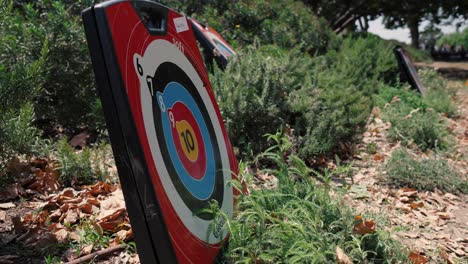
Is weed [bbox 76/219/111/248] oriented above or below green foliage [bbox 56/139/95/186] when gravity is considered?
below

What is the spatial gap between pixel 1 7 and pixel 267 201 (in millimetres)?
1513

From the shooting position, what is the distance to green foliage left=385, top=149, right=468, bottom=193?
3.51 metres

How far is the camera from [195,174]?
6.94ft

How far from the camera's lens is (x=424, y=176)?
3.53 m

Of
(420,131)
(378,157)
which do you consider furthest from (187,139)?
(420,131)

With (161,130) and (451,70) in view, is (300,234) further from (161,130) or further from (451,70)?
(451,70)

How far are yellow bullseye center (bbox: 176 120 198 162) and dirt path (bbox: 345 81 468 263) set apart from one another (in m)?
0.97

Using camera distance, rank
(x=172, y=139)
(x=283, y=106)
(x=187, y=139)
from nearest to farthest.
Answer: (x=172, y=139) < (x=187, y=139) < (x=283, y=106)

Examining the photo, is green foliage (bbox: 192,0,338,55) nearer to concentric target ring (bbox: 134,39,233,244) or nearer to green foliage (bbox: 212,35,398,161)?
green foliage (bbox: 212,35,398,161)

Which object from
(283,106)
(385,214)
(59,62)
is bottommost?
(385,214)

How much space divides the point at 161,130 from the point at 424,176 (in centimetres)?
234

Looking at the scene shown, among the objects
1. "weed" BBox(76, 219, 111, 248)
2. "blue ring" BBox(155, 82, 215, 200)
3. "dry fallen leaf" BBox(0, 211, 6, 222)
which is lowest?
"weed" BBox(76, 219, 111, 248)

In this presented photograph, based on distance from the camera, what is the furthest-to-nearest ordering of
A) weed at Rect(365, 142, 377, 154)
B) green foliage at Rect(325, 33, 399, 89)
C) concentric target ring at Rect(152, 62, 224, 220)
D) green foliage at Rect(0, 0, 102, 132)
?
green foliage at Rect(325, 33, 399, 89) < weed at Rect(365, 142, 377, 154) < green foliage at Rect(0, 0, 102, 132) < concentric target ring at Rect(152, 62, 224, 220)

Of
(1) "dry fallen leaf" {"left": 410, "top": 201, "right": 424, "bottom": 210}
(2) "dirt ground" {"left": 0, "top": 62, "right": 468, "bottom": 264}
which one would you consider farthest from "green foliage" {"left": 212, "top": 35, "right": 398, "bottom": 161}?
(1) "dry fallen leaf" {"left": 410, "top": 201, "right": 424, "bottom": 210}
